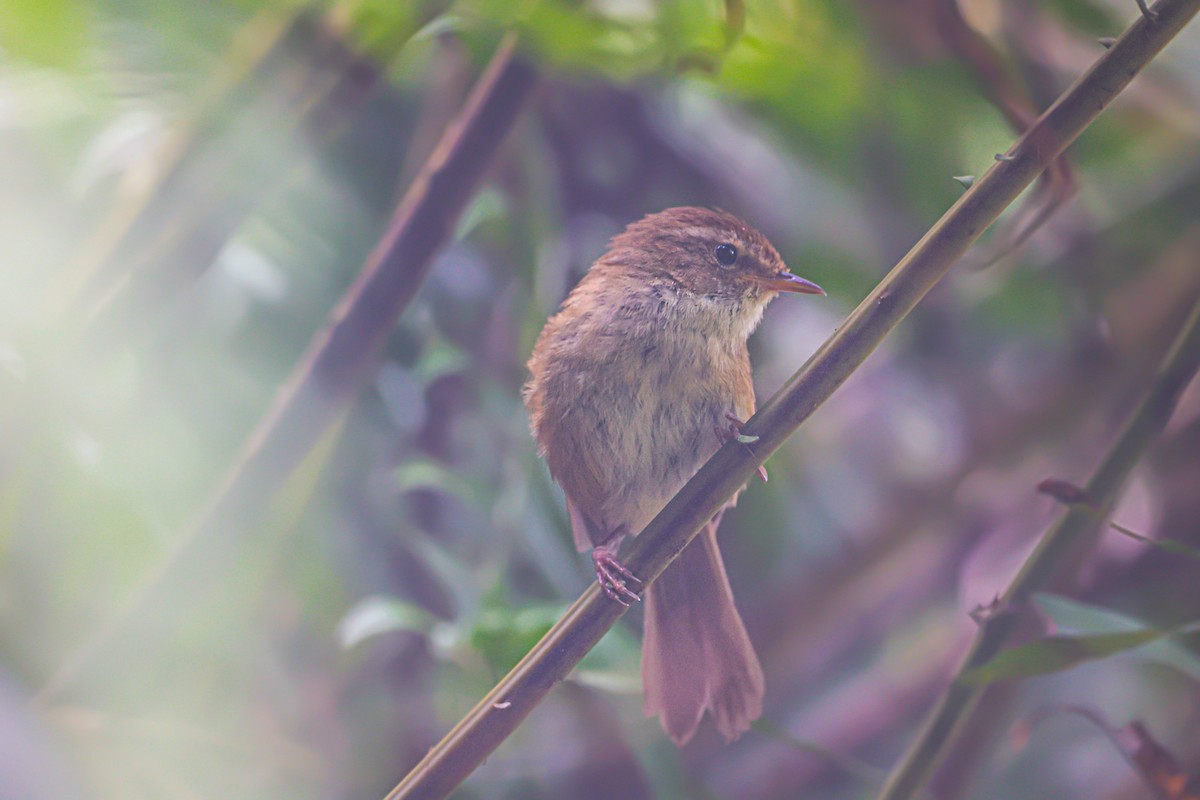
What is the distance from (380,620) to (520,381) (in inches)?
11.3

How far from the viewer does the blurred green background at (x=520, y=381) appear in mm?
834

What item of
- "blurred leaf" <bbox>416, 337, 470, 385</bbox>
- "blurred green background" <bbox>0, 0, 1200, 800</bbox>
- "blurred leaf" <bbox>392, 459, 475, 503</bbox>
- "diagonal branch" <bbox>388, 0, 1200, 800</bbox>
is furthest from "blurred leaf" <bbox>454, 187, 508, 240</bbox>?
"diagonal branch" <bbox>388, 0, 1200, 800</bbox>

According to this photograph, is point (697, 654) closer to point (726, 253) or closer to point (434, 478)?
point (726, 253)

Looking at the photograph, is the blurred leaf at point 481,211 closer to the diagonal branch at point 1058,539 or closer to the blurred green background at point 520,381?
the blurred green background at point 520,381

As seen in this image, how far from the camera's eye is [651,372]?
2.96 ft

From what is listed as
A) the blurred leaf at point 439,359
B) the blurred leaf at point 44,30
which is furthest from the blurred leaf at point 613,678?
the blurred leaf at point 44,30

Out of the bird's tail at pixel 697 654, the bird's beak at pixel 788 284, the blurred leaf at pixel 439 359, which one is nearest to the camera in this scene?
the bird's tail at pixel 697 654

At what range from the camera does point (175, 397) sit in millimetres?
1043

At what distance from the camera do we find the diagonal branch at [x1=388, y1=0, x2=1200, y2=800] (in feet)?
1.62

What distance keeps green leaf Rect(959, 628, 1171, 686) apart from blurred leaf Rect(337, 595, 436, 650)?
0.56 m

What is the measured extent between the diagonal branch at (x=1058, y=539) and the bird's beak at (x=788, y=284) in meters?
0.25

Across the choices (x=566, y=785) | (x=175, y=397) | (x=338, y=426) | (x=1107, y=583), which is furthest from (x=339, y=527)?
(x=1107, y=583)

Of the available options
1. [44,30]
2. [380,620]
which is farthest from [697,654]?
[44,30]

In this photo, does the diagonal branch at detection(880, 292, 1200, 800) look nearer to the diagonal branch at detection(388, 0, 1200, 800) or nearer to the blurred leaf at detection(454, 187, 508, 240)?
the diagonal branch at detection(388, 0, 1200, 800)
